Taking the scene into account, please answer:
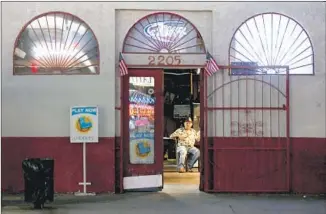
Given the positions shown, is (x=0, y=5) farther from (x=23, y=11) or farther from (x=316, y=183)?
(x=316, y=183)

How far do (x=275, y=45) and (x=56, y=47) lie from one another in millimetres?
4788

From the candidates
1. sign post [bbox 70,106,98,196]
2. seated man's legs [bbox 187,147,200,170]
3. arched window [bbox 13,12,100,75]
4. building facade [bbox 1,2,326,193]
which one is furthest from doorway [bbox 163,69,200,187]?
sign post [bbox 70,106,98,196]

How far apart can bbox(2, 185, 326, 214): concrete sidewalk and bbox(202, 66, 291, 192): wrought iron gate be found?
16.3 inches

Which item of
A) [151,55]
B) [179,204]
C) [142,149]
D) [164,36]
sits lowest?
[179,204]

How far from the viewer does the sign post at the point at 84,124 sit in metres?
11.4

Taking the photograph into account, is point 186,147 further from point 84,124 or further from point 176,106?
point 84,124

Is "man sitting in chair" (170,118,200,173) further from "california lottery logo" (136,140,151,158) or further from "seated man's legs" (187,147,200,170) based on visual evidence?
"california lottery logo" (136,140,151,158)

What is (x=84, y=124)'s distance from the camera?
1145 centimetres

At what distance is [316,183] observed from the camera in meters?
11.9

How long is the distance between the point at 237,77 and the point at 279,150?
1.85m

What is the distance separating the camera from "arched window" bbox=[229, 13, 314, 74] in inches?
466

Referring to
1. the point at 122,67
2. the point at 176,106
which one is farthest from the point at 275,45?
the point at 176,106

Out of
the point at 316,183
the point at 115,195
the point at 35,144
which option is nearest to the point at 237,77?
the point at 316,183

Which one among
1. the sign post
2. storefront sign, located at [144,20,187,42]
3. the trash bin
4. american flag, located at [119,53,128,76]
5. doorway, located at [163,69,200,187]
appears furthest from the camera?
doorway, located at [163,69,200,187]
